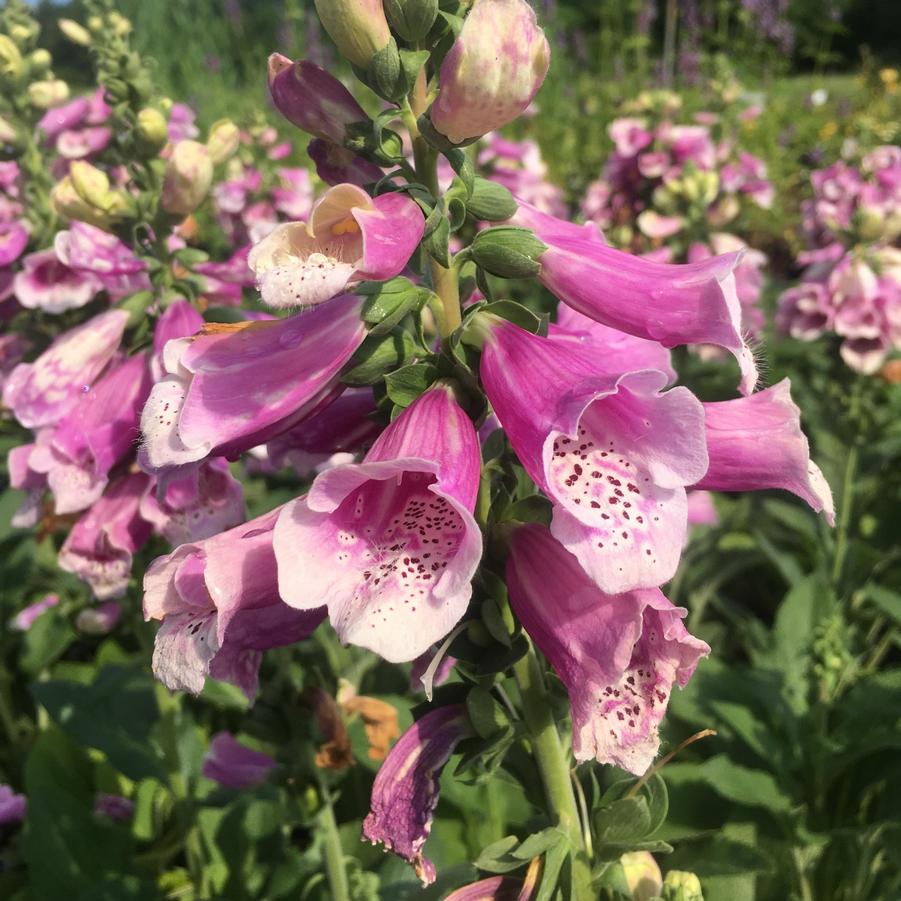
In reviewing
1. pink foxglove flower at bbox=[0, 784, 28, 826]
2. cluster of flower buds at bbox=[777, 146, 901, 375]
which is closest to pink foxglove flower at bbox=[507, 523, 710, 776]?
pink foxglove flower at bbox=[0, 784, 28, 826]

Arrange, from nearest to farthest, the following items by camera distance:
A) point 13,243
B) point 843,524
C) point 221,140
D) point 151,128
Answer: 1. point 151,128
2. point 221,140
3. point 13,243
4. point 843,524

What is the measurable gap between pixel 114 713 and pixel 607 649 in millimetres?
1877

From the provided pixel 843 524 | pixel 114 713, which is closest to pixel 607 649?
pixel 114 713

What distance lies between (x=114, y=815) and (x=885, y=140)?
170 inches

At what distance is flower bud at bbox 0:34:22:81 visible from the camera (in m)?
2.43

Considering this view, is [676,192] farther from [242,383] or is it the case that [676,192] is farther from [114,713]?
[242,383]

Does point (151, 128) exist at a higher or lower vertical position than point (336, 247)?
lower

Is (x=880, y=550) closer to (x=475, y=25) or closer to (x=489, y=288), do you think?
(x=489, y=288)

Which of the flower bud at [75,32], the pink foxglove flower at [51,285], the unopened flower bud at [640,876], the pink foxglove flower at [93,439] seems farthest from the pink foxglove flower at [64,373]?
the unopened flower bud at [640,876]

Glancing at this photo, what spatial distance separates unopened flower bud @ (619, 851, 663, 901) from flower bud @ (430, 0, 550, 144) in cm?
100

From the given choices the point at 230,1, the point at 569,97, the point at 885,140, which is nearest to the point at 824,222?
the point at 885,140

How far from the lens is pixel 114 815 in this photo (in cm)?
268

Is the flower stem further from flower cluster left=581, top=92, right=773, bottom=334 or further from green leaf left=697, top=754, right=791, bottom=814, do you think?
flower cluster left=581, top=92, right=773, bottom=334

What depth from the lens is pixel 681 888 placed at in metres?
1.18
